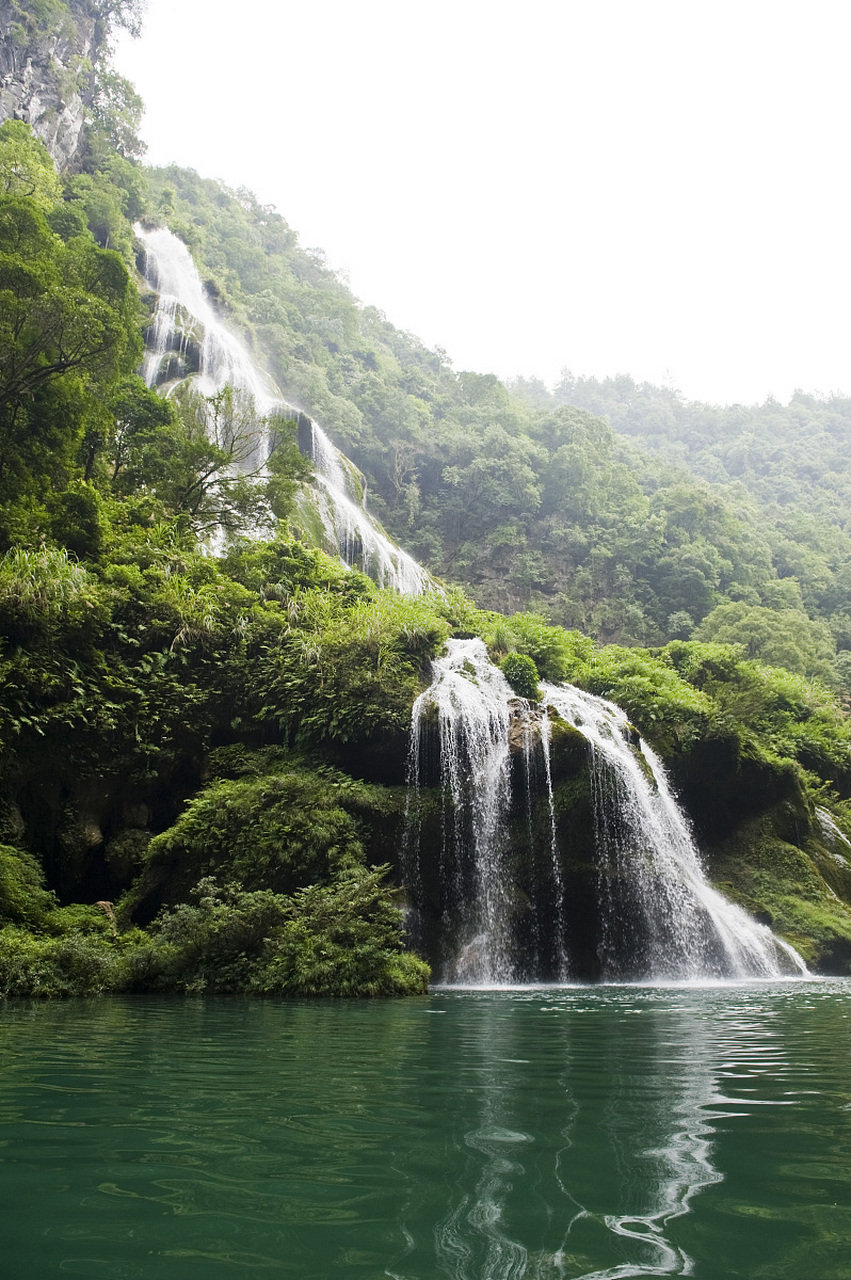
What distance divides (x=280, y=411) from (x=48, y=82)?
19.2 meters

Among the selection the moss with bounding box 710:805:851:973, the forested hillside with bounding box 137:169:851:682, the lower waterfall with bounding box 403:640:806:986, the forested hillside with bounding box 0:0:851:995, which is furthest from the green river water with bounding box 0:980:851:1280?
the forested hillside with bounding box 137:169:851:682

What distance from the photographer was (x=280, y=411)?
1113 inches

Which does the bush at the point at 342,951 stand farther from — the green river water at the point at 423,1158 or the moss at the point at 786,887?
the moss at the point at 786,887

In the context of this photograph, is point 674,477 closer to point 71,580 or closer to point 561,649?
point 561,649

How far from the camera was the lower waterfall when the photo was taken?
12008 millimetres

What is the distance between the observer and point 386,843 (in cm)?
1243

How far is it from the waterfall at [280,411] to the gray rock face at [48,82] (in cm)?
551

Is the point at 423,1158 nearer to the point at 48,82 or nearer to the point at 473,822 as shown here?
the point at 473,822

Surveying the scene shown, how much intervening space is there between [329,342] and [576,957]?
4368 cm

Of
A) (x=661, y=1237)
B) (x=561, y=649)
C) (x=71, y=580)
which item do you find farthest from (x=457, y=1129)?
(x=561, y=649)

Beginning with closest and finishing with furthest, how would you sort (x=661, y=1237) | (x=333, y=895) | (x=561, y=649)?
1. (x=661, y=1237)
2. (x=333, y=895)
3. (x=561, y=649)

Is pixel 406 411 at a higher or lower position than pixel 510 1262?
higher

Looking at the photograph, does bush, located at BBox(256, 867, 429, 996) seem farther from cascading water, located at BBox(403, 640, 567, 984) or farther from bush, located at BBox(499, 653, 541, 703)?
bush, located at BBox(499, 653, 541, 703)

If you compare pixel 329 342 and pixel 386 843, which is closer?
pixel 386 843
